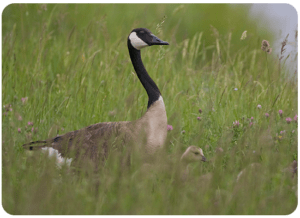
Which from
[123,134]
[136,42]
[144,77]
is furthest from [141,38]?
[123,134]

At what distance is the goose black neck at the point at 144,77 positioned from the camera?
5.23 meters

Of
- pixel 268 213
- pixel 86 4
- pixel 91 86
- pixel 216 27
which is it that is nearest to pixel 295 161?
pixel 268 213

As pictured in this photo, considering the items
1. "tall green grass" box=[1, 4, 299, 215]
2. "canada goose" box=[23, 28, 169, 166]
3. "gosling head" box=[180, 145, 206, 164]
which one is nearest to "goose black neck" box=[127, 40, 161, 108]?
"canada goose" box=[23, 28, 169, 166]

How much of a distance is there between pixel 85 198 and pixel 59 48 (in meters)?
2.72

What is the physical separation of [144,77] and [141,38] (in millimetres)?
556

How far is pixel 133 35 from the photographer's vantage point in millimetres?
5445

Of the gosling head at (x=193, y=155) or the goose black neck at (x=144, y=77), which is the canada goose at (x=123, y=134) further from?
the gosling head at (x=193, y=155)

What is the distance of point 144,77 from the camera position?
5.44 meters

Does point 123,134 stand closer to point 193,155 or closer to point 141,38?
point 193,155

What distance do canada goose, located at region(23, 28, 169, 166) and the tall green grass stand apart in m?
0.20

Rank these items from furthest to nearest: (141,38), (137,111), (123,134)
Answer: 1. (137,111)
2. (141,38)
3. (123,134)

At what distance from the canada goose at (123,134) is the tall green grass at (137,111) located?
0.65 feet

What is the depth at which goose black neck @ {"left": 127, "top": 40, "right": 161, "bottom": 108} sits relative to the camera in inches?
206

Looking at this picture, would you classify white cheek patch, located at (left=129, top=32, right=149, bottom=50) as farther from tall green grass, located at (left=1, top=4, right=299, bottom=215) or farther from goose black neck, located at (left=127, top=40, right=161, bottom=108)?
tall green grass, located at (left=1, top=4, right=299, bottom=215)
